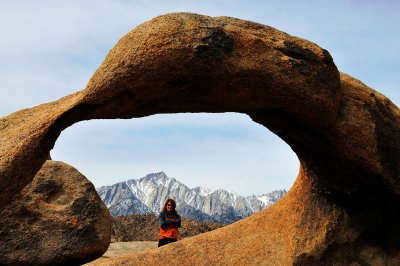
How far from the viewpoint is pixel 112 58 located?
6645 mm

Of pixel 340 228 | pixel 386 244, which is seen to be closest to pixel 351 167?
pixel 340 228

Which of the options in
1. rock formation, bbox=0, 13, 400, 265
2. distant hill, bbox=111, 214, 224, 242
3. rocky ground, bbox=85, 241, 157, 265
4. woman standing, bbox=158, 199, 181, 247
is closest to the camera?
rock formation, bbox=0, 13, 400, 265

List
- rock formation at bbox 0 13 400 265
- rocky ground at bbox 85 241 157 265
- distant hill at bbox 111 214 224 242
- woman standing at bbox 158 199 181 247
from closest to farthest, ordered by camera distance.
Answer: rock formation at bbox 0 13 400 265, woman standing at bbox 158 199 181 247, rocky ground at bbox 85 241 157 265, distant hill at bbox 111 214 224 242

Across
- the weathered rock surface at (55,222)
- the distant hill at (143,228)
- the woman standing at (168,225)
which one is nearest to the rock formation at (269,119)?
the weathered rock surface at (55,222)

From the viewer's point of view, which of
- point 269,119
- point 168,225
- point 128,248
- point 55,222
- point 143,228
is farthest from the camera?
point 143,228

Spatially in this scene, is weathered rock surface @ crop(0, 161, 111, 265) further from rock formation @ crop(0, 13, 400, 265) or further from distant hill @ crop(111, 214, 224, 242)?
distant hill @ crop(111, 214, 224, 242)

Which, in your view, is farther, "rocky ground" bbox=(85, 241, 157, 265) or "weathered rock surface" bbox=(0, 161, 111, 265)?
"rocky ground" bbox=(85, 241, 157, 265)

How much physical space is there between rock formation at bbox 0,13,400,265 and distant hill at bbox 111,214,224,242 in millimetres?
15073

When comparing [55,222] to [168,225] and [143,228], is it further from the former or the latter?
[143,228]

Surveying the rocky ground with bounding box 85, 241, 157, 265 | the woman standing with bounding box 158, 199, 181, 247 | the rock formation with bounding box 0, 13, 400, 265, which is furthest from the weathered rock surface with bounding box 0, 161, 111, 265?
the rocky ground with bounding box 85, 241, 157, 265

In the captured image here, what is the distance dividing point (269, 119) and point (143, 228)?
69.8ft

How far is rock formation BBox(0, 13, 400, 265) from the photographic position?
6.59 metres

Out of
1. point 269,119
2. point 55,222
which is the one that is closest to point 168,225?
point 55,222

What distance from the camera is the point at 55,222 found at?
1079cm
